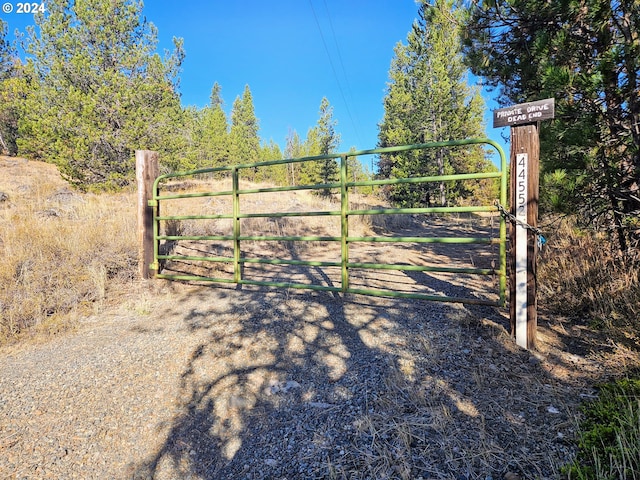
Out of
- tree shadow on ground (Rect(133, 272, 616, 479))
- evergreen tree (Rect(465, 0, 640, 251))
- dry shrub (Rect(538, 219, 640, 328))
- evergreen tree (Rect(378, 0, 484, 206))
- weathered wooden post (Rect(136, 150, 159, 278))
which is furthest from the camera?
evergreen tree (Rect(378, 0, 484, 206))

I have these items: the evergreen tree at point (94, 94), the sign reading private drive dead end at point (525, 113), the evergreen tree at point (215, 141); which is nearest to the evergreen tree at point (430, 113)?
the evergreen tree at point (94, 94)

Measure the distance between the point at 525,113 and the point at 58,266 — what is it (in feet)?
19.1

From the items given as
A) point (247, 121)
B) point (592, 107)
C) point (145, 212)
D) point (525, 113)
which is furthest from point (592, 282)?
point (247, 121)

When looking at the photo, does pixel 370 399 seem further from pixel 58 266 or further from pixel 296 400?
pixel 58 266

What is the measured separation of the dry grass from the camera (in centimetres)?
376

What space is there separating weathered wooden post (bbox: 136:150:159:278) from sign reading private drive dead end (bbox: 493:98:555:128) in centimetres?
475

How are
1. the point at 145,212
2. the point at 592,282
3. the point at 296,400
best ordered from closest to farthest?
the point at 296,400
the point at 592,282
the point at 145,212

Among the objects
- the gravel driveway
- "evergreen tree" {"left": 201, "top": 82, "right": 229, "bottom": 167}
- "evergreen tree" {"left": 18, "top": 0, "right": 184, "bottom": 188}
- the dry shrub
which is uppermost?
"evergreen tree" {"left": 201, "top": 82, "right": 229, "bottom": 167}

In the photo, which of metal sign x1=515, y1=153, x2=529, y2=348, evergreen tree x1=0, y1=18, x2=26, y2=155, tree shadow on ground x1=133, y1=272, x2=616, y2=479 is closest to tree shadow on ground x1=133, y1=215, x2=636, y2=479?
tree shadow on ground x1=133, y1=272, x2=616, y2=479

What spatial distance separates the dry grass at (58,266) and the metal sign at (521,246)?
14.6ft

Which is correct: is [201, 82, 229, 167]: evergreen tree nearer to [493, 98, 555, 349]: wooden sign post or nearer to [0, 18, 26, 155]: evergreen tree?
[0, 18, 26, 155]: evergreen tree

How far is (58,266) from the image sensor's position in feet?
15.6

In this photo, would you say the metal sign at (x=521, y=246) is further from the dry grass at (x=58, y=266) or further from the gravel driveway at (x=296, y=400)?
the dry grass at (x=58, y=266)

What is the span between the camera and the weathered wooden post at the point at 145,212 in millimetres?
5207
